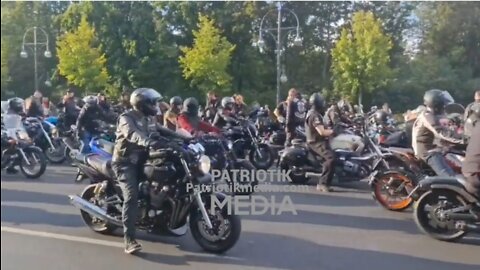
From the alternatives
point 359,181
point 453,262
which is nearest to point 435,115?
point 453,262

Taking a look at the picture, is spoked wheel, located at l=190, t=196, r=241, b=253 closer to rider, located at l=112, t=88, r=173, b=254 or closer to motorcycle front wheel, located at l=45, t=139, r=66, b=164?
rider, located at l=112, t=88, r=173, b=254

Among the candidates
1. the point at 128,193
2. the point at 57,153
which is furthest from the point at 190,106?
the point at 57,153

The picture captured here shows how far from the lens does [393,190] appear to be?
23.1 ft

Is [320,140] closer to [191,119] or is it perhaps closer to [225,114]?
[225,114]

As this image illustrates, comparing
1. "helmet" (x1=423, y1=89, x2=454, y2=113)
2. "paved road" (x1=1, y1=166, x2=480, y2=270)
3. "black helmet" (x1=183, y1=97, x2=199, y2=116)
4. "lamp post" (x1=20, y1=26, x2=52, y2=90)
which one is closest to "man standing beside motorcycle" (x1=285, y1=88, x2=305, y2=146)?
"black helmet" (x1=183, y1=97, x2=199, y2=116)

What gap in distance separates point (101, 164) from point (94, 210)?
0.41 m

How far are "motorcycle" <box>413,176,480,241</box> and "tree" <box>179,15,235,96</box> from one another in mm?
2176

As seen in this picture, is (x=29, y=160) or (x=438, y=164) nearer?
(x=438, y=164)

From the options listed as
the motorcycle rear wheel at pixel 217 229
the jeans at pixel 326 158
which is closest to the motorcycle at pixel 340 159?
the jeans at pixel 326 158

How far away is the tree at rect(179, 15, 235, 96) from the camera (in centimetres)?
557

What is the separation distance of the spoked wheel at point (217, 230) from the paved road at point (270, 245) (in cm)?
9

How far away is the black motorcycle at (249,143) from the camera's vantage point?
9.90m

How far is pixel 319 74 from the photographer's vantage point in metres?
6.71

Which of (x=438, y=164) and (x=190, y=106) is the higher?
(x=190, y=106)
